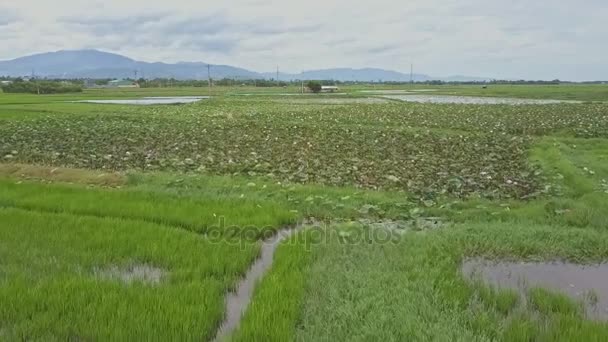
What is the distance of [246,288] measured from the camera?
202 inches

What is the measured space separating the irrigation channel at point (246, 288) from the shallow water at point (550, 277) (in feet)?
8.18

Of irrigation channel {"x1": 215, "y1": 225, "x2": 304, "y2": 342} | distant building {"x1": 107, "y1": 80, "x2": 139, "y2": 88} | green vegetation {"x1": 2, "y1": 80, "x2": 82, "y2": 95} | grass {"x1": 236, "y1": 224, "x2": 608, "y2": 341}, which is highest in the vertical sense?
distant building {"x1": 107, "y1": 80, "x2": 139, "y2": 88}

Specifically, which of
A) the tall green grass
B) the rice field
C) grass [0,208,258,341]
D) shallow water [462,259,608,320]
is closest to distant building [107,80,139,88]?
the rice field

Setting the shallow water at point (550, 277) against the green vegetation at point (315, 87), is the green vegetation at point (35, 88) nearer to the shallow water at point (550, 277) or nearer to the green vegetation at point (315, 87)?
the green vegetation at point (315, 87)

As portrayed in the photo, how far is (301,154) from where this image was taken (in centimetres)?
1323

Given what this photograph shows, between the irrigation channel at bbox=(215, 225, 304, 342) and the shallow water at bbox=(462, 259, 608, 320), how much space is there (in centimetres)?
249

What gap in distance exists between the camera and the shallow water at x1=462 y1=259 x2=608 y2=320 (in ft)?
16.8

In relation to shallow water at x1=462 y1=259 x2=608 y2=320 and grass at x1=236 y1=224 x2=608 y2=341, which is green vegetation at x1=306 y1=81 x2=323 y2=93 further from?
shallow water at x1=462 y1=259 x2=608 y2=320

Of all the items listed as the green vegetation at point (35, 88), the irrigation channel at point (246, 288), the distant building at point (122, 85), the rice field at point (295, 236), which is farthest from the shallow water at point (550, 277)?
the distant building at point (122, 85)

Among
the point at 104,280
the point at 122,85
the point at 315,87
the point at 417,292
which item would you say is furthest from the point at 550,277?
the point at 122,85

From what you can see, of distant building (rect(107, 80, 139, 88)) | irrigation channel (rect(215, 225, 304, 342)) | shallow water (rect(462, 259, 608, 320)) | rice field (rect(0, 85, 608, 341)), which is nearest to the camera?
rice field (rect(0, 85, 608, 341))

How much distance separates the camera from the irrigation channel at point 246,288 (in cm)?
426

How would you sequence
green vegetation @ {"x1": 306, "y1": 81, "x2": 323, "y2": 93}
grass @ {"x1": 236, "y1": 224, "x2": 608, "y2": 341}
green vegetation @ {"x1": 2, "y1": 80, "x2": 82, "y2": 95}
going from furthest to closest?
green vegetation @ {"x1": 306, "y1": 81, "x2": 323, "y2": 93}
green vegetation @ {"x1": 2, "y1": 80, "x2": 82, "y2": 95}
grass @ {"x1": 236, "y1": 224, "x2": 608, "y2": 341}

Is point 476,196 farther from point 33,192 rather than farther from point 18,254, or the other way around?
point 33,192
